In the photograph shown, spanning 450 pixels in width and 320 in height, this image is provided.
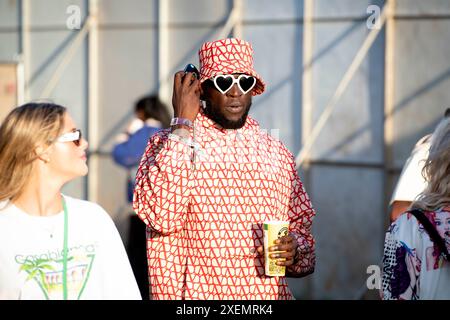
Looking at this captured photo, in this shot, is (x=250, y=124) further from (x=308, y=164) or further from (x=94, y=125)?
(x=94, y=125)

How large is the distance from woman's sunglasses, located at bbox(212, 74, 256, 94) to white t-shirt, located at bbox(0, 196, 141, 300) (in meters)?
0.77

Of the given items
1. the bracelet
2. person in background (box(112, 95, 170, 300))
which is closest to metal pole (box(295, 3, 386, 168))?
person in background (box(112, 95, 170, 300))

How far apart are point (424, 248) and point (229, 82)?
1100mm

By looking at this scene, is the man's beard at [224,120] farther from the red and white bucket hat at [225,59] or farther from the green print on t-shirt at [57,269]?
the green print on t-shirt at [57,269]

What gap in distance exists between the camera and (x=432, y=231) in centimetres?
315

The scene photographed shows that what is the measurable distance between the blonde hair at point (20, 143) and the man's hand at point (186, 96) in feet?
1.99

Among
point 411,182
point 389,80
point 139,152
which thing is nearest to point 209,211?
point 411,182

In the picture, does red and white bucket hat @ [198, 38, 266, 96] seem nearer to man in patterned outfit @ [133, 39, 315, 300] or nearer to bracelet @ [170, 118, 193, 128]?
man in patterned outfit @ [133, 39, 315, 300]

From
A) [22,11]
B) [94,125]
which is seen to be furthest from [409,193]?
[22,11]

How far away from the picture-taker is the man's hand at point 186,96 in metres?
3.74

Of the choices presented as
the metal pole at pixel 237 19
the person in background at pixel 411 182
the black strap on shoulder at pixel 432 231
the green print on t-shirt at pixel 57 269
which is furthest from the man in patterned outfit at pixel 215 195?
the metal pole at pixel 237 19

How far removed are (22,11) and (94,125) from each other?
1591 millimetres

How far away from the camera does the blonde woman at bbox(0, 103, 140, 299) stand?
10.4 ft

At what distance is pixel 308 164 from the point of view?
776cm
